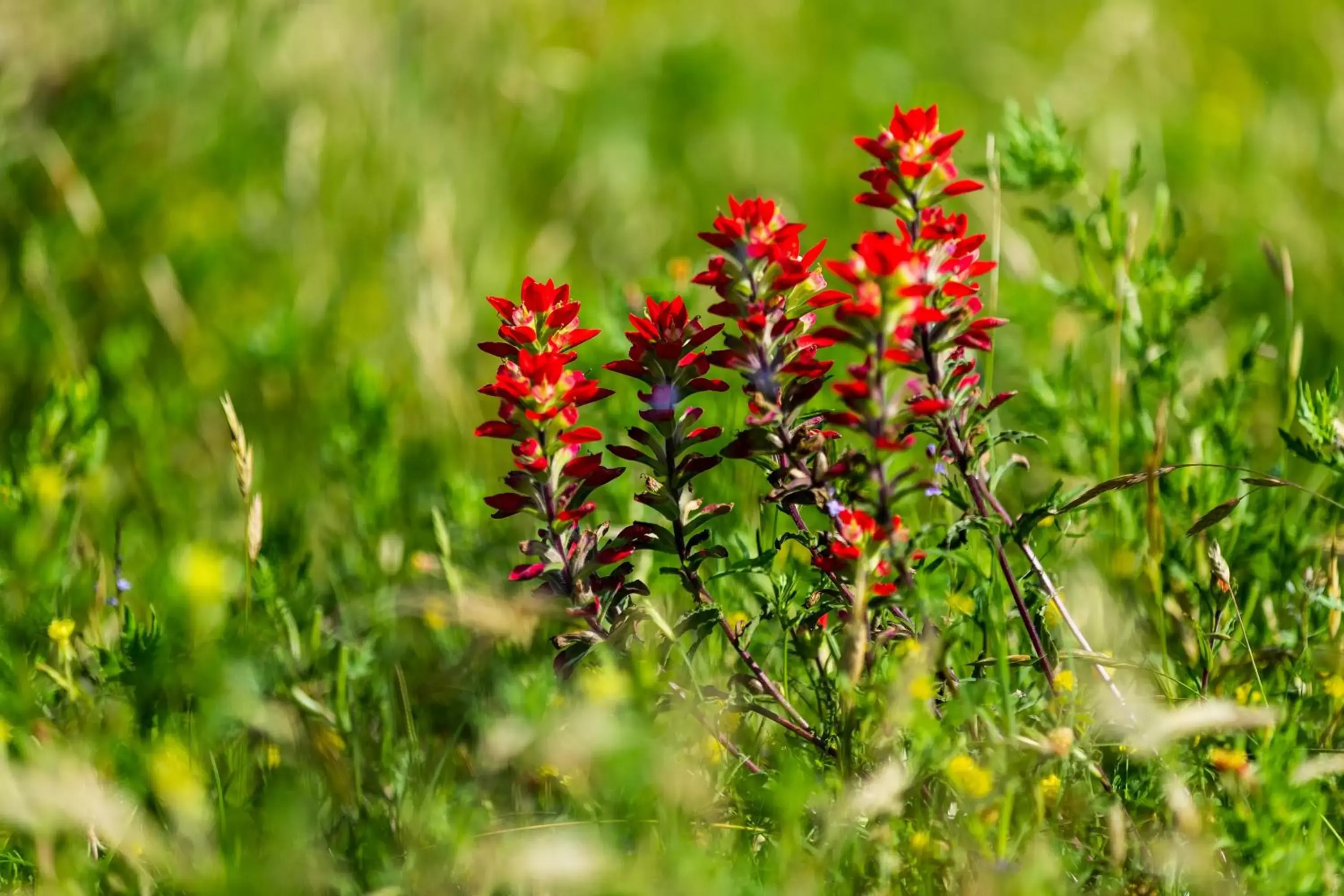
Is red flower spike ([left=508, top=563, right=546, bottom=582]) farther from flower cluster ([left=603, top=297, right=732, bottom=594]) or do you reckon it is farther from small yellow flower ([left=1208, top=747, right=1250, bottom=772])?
small yellow flower ([left=1208, top=747, right=1250, bottom=772])

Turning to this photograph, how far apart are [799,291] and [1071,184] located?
99 cm

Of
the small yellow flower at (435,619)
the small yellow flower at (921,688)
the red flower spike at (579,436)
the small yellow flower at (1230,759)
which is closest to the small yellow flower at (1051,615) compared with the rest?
the small yellow flower at (1230,759)

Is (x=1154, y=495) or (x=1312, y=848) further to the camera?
(x=1154, y=495)

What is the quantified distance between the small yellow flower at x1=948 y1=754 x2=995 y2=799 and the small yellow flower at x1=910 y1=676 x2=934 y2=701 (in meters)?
0.11

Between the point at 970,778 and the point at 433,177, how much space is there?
3322 millimetres

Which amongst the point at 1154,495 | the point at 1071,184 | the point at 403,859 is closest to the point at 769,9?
the point at 1071,184

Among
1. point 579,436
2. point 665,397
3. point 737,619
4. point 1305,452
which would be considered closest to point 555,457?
point 579,436

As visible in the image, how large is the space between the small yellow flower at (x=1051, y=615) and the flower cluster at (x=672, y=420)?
558 millimetres

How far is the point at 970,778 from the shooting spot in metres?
1.65

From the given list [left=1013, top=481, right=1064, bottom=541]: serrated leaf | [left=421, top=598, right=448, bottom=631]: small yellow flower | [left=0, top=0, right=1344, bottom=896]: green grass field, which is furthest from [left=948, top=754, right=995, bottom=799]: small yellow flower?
[left=421, top=598, right=448, bottom=631]: small yellow flower

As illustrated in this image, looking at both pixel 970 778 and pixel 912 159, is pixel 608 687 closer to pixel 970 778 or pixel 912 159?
pixel 970 778

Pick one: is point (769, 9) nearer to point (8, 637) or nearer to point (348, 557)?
point (348, 557)

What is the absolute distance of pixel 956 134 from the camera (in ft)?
5.61

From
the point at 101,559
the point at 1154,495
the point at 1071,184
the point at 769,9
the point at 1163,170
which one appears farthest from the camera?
the point at 769,9
